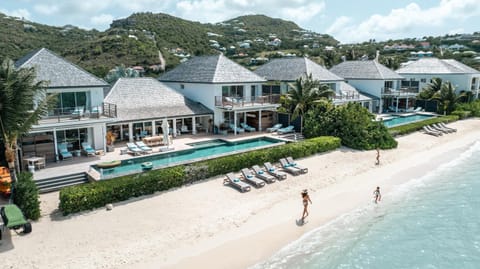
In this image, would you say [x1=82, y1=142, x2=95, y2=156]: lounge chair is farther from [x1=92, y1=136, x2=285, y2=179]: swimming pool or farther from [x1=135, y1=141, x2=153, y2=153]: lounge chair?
[x1=135, y1=141, x2=153, y2=153]: lounge chair

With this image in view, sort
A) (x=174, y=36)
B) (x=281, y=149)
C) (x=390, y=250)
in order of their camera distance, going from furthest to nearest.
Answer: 1. (x=174, y=36)
2. (x=281, y=149)
3. (x=390, y=250)

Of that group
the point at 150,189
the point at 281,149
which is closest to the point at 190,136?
the point at 281,149

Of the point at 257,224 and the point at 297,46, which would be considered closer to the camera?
the point at 257,224

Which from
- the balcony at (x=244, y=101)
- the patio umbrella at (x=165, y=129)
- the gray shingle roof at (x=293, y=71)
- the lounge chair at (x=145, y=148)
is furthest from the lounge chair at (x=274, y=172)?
the gray shingle roof at (x=293, y=71)

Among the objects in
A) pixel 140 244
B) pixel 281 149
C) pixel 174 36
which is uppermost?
pixel 174 36

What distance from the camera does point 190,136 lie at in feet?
103

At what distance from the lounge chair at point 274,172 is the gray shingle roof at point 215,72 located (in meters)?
11.8

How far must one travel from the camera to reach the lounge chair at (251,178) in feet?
66.0

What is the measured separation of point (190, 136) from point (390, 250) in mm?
19963

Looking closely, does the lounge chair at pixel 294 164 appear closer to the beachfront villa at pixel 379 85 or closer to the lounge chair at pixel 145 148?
the lounge chair at pixel 145 148

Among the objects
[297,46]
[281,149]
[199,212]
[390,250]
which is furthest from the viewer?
[297,46]

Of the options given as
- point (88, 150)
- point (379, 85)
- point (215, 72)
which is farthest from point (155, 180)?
point (379, 85)

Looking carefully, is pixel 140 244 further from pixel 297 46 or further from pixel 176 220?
pixel 297 46

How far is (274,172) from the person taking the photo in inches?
857
